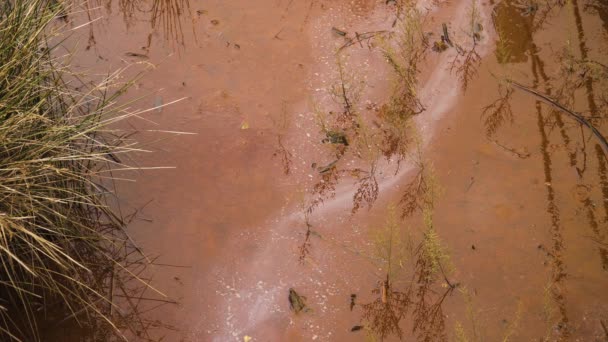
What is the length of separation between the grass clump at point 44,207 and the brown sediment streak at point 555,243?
4.83ft

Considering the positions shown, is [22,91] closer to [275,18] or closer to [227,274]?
[227,274]

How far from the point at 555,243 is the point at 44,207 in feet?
5.82

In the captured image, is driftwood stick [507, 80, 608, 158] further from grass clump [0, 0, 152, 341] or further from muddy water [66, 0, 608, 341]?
grass clump [0, 0, 152, 341]

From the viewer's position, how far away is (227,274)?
90.4 inches

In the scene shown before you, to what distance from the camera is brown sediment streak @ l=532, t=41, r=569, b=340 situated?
2189 millimetres

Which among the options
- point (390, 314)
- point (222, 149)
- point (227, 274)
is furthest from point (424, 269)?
point (222, 149)

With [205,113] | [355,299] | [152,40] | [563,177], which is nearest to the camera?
[355,299]

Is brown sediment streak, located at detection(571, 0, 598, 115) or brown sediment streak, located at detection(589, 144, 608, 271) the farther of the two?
brown sediment streak, located at detection(571, 0, 598, 115)

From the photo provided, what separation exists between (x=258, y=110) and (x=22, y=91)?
973 millimetres

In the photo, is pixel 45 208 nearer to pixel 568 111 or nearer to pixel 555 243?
pixel 555 243

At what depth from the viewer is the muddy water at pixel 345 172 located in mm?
2213

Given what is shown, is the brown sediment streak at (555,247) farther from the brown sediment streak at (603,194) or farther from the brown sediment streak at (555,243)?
the brown sediment streak at (603,194)

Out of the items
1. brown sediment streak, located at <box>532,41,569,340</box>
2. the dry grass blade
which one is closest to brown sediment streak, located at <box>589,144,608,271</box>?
brown sediment streak, located at <box>532,41,569,340</box>

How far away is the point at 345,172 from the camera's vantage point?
258 cm
